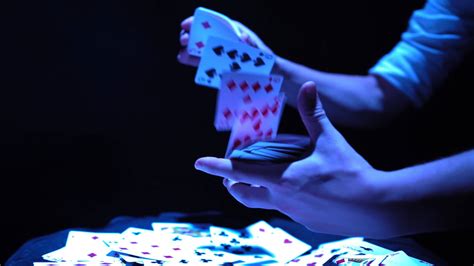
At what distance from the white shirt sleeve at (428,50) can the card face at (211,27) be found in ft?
2.49

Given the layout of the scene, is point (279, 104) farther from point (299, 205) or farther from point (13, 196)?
point (13, 196)

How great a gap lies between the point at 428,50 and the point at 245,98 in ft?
3.58

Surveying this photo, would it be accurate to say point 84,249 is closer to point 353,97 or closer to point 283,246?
point 283,246

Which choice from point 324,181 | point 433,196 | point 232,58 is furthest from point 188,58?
point 433,196

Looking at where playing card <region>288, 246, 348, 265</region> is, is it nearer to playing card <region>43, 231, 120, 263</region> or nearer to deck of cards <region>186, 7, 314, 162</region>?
deck of cards <region>186, 7, 314, 162</region>

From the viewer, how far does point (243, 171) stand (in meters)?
1.39

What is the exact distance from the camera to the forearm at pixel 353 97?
2383 mm

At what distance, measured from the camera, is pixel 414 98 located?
7.98ft

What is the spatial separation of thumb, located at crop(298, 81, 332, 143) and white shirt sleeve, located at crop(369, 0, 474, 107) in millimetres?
1184

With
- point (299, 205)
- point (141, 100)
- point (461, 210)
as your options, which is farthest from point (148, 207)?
point (461, 210)

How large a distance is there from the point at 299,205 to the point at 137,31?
60.7 inches

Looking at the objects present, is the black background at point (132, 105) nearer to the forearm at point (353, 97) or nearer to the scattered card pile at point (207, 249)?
the forearm at point (353, 97)

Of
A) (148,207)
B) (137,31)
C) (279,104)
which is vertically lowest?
(148,207)

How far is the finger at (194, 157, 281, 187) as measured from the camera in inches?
54.0
